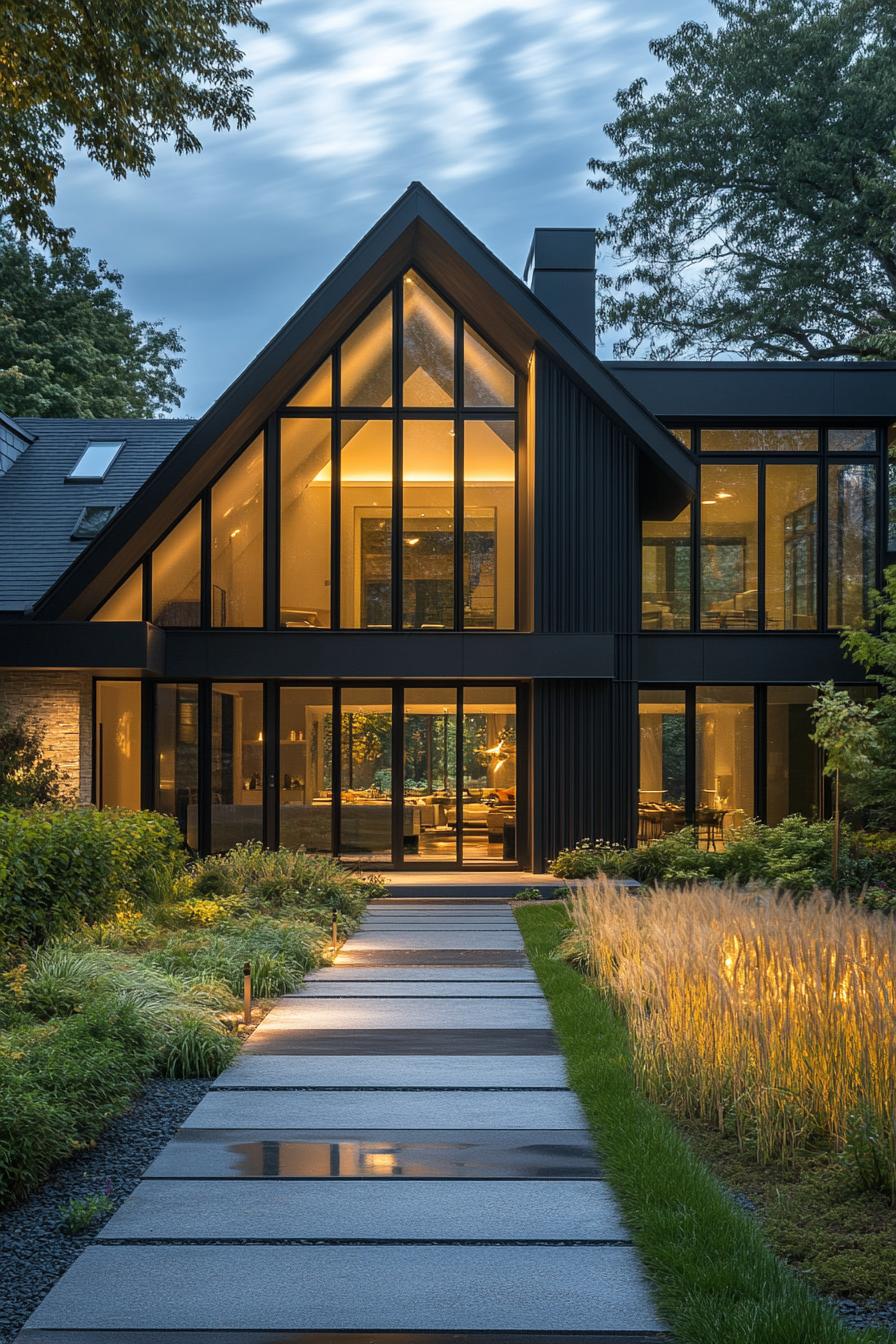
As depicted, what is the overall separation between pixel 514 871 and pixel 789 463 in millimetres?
6772

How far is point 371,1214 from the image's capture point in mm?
4430

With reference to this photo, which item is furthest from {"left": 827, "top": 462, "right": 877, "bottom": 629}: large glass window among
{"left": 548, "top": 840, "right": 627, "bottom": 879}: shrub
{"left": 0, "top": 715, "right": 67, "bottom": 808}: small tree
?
{"left": 0, "top": 715, "right": 67, "bottom": 808}: small tree

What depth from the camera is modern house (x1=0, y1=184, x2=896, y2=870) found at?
1537cm

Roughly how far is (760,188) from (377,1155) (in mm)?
27309

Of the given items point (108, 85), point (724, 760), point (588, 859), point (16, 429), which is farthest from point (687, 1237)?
point (16, 429)

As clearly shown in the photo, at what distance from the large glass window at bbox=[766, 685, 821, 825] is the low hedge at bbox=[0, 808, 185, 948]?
29.3 ft

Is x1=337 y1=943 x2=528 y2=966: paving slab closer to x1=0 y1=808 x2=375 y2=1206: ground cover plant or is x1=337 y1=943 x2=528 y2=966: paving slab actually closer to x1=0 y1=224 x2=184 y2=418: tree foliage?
x1=0 y1=808 x2=375 y2=1206: ground cover plant

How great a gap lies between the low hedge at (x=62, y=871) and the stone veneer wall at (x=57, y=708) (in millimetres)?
4031

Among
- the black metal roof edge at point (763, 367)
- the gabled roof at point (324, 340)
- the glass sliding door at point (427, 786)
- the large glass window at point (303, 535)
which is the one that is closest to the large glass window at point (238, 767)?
the large glass window at point (303, 535)

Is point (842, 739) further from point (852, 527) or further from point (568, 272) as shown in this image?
point (568, 272)

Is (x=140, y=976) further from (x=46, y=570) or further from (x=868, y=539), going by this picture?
(x=868, y=539)

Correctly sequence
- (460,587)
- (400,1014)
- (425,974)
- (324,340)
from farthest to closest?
(460,587)
(324,340)
(425,974)
(400,1014)

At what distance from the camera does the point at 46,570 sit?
1733 centimetres

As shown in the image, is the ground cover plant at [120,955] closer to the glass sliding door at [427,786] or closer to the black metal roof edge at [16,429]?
the glass sliding door at [427,786]
